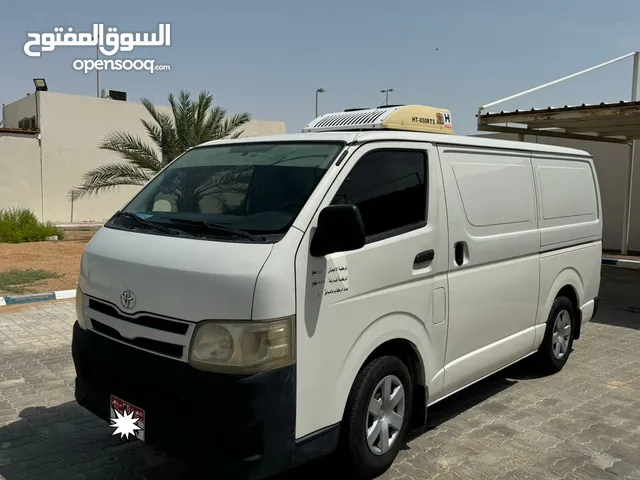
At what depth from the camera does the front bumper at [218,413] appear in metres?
2.81

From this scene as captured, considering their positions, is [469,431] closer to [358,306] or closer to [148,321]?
[358,306]

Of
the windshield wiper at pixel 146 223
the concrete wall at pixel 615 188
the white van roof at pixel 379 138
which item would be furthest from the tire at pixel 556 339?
the concrete wall at pixel 615 188

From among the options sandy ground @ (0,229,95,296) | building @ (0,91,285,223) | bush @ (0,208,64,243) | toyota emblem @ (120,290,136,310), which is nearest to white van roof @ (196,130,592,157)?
toyota emblem @ (120,290,136,310)

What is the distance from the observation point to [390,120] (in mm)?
4094

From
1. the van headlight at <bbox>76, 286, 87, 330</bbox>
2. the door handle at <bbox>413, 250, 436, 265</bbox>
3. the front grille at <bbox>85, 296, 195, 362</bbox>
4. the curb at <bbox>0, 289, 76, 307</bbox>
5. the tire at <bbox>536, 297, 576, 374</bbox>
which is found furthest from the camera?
the curb at <bbox>0, 289, 76, 307</bbox>

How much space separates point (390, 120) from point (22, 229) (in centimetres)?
1602

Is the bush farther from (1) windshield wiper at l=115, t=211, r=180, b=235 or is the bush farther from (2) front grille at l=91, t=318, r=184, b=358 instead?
(2) front grille at l=91, t=318, r=184, b=358

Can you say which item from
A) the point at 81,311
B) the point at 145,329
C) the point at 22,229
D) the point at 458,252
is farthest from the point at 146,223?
the point at 22,229

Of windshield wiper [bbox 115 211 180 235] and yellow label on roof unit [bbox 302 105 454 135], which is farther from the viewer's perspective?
yellow label on roof unit [bbox 302 105 454 135]

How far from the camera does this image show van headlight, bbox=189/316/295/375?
283cm

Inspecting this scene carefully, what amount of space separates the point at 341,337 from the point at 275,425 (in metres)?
0.62

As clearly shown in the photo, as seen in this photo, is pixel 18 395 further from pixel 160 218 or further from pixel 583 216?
pixel 583 216

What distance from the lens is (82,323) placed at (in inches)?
144

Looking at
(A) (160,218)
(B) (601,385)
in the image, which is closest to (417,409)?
(A) (160,218)
